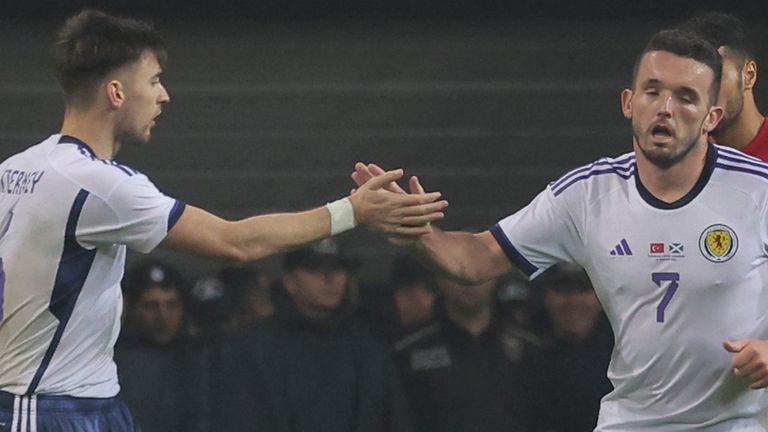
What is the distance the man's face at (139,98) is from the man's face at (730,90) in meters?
1.80

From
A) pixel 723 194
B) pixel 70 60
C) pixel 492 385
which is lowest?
pixel 492 385

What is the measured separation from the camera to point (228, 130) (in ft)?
30.0

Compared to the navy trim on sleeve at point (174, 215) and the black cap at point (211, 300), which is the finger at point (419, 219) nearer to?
the navy trim on sleeve at point (174, 215)

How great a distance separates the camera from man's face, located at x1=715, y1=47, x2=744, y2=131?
5965 millimetres

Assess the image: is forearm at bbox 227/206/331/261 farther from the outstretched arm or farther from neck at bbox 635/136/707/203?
neck at bbox 635/136/707/203

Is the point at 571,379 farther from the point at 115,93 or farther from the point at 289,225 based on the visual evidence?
the point at 115,93

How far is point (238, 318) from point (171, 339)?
0.44 m

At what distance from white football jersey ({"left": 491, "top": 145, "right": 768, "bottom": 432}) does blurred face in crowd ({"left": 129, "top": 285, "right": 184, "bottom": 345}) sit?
2.96m

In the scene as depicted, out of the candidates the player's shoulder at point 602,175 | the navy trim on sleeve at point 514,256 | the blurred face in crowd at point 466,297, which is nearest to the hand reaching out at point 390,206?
the navy trim on sleeve at point 514,256

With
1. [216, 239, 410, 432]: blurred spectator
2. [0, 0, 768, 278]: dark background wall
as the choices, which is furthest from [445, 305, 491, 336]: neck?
[0, 0, 768, 278]: dark background wall

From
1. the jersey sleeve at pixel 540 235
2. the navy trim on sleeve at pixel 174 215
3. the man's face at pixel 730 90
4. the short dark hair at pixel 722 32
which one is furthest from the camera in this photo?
the short dark hair at pixel 722 32

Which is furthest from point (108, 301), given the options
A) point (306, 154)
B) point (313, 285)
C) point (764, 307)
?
point (306, 154)

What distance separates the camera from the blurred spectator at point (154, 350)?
7945mm

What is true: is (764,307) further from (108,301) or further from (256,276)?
(256,276)
